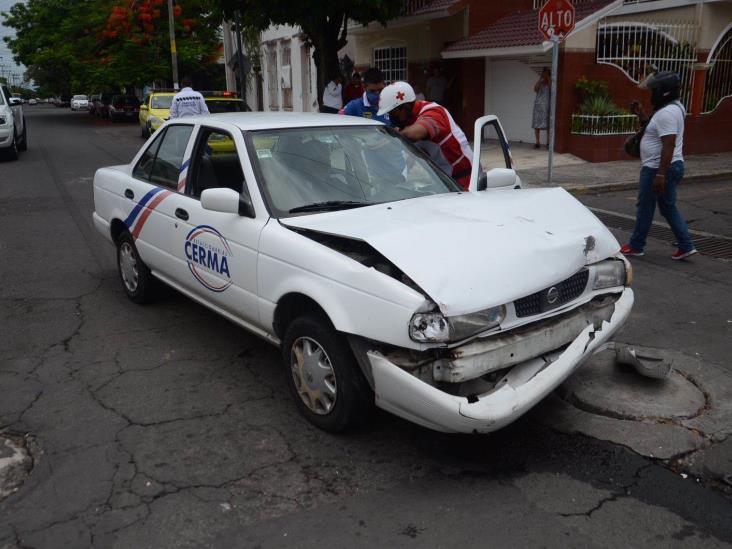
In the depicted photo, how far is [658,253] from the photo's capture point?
777 cm

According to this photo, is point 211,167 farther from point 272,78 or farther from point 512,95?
point 272,78

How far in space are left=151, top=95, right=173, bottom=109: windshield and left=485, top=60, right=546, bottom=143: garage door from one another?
9688 millimetres

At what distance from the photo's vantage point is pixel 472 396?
10.7 ft

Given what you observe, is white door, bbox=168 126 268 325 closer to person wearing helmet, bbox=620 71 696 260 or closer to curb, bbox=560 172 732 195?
person wearing helmet, bbox=620 71 696 260

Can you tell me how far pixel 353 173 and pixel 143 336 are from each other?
2.12 m

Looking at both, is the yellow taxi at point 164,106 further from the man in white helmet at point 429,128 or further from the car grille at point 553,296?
the car grille at point 553,296

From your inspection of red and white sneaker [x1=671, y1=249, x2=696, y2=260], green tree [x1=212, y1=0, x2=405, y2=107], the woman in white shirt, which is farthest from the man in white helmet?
green tree [x1=212, y1=0, x2=405, y2=107]

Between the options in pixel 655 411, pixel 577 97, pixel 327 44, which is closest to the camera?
pixel 655 411

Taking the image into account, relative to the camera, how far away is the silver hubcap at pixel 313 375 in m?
3.74

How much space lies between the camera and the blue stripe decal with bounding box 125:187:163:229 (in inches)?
215

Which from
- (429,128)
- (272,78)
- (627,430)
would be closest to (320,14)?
(429,128)

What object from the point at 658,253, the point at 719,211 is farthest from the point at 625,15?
the point at 658,253

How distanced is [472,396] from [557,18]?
940cm

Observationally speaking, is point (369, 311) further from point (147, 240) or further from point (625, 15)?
point (625, 15)
